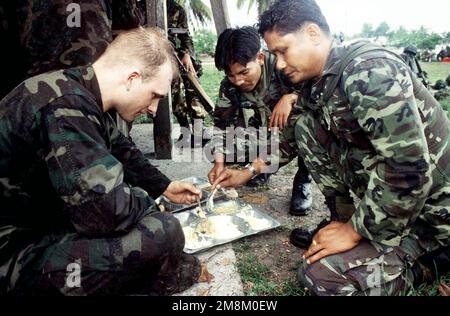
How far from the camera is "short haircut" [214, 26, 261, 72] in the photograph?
10.4 ft

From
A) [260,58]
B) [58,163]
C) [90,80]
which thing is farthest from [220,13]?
[58,163]

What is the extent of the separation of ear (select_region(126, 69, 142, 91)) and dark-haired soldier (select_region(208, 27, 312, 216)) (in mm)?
1216

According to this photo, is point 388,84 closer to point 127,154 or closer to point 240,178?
point 240,178

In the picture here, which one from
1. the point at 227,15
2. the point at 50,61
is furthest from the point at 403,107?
the point at 227,15

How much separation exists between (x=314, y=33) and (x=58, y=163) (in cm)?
154

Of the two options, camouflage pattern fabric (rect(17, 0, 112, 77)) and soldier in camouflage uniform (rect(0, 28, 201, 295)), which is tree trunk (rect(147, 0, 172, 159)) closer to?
camouflage pattern fabric (rect(17, 0, 112, 77))

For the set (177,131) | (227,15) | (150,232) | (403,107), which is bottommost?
(177,131)

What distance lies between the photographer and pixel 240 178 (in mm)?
2744

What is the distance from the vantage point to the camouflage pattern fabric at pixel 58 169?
149cm

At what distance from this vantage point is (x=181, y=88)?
4.89 m

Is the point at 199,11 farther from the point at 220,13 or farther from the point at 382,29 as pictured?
the point at 382,29

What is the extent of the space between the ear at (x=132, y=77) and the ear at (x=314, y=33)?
998 millimetres

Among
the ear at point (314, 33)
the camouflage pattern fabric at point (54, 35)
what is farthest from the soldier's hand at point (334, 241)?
the camouflage pattern fabric at point (54, 35)

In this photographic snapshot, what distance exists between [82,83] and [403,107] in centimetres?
150
